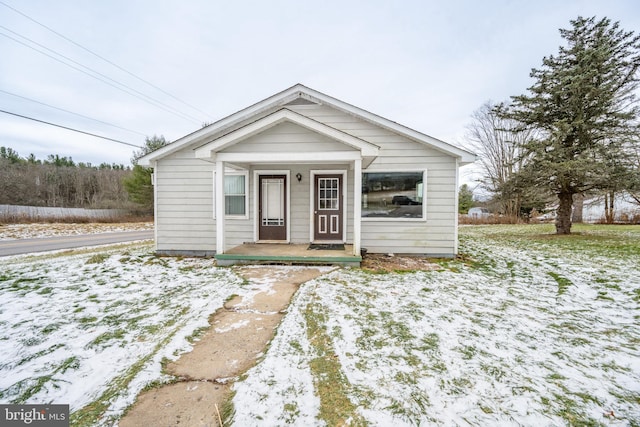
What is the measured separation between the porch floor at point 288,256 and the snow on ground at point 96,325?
1.68 ft

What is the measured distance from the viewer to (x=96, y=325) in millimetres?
3168

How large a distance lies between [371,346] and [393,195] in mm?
4847

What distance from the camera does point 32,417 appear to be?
1.85m

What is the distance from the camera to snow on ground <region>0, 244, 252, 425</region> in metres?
2.13

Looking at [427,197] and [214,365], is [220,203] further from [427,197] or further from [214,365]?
[427,197]

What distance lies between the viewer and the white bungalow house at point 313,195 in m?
6.73

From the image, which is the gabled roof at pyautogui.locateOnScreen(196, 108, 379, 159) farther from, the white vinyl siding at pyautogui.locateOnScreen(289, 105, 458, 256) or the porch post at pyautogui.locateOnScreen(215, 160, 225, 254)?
the white vinyl siding at pyautogui.locateOnScreen(289, 105, 458, 256)

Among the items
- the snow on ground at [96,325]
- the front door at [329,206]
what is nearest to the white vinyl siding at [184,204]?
the snow on ground at [96,325]

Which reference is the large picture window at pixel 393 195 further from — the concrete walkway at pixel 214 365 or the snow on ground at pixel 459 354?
the concrete walkway at pixel 214 365

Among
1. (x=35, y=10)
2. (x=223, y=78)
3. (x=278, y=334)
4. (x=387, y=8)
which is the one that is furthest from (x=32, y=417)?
(x=223, y=78)

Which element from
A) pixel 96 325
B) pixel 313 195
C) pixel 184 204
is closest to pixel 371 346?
pixel 96 325

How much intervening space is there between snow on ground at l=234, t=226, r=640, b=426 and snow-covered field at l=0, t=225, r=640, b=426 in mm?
14

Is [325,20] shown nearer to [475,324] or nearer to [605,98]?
[605,98]

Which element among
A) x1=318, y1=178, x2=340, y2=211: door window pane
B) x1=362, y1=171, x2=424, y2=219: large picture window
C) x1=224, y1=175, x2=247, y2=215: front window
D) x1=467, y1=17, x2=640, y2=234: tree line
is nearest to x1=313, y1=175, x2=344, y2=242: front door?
x1=318, y1=178, x2=340, y2=211: door window pane
